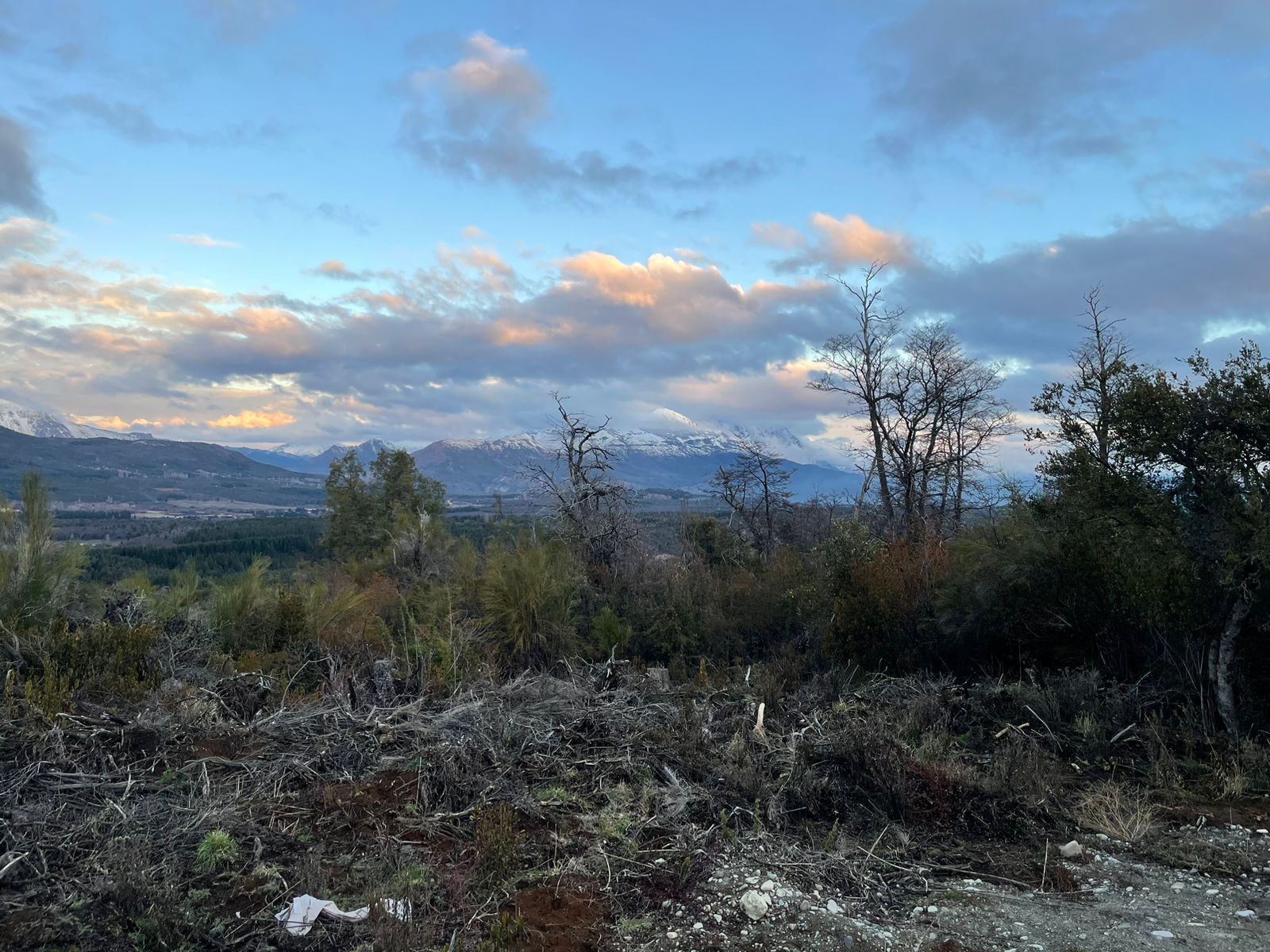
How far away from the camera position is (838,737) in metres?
6.25

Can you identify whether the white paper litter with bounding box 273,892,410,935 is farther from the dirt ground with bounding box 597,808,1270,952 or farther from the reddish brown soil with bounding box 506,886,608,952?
the dirt ground with bounding box 597,808,1270,952

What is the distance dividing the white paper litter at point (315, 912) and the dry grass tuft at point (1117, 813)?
15.3ft

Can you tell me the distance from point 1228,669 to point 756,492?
19993 mm

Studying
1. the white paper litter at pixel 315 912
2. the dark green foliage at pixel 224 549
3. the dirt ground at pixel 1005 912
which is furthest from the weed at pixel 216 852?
the dark green foliage at pixel 224 549

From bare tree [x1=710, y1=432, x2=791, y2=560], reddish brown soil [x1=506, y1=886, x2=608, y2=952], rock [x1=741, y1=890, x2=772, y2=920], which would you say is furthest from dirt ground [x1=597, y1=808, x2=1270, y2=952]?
bare tree [x1=710, y1=432, x2=791, y2=560]

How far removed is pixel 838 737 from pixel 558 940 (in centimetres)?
319

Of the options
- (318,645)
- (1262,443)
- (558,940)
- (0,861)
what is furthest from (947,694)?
(0,861)

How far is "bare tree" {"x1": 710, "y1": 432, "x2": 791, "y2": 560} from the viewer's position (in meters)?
26.0

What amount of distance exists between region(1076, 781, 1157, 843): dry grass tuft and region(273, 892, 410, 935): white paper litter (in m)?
Result: 4.67

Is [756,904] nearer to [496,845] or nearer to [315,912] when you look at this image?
[496,845]

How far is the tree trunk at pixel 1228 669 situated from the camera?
6832 millimetres

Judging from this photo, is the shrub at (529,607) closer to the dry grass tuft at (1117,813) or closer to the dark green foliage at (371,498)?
the dry grass tuft at (1117,813)

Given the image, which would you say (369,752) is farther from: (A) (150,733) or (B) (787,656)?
(B) (787,656)

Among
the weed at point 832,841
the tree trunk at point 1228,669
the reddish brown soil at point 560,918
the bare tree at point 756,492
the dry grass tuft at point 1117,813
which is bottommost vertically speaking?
the reddish brown soil at point 560,918
